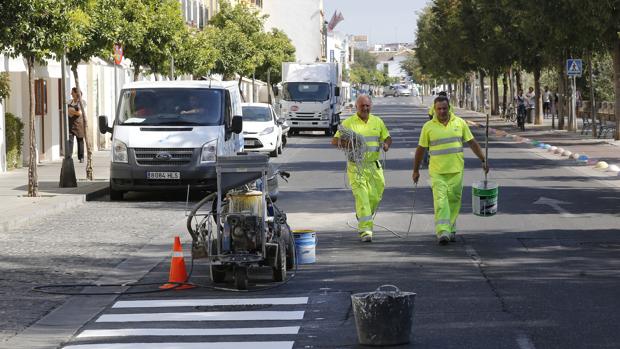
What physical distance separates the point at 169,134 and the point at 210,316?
1240cm

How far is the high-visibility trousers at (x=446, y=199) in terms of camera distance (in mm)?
14828

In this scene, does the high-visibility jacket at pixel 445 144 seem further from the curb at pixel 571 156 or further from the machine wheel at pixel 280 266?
the curb at pixel 571 156

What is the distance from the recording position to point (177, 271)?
1214 cm

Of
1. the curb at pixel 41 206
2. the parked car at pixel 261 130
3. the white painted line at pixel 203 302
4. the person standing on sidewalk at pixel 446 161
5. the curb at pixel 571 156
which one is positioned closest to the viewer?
the white painted line at pixel 203 302

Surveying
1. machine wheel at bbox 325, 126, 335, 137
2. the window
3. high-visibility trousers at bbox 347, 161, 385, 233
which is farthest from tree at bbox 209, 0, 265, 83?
high-visibility trousers at bbox 347, 161, 385, 233

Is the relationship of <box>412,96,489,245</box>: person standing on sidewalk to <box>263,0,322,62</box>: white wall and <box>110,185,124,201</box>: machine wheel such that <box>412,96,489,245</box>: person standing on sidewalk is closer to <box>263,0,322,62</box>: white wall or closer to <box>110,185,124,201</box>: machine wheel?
<box>110,185,124,201</box>: machine wheel

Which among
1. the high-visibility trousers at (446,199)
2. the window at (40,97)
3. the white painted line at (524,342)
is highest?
the window at (40,97)

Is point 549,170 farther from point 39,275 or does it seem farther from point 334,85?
point 334,85

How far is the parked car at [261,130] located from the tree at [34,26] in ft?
48.6

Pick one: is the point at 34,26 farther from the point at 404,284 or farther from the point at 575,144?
the point at 575,144

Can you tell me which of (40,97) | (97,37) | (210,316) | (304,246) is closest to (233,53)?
(40,97)

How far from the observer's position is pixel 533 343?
884 centimetres

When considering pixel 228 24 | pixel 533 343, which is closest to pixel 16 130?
pixel 533 343

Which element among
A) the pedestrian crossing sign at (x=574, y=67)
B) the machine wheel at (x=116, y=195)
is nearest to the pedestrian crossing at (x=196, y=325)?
the machine wheel at (x=116, y=195)
